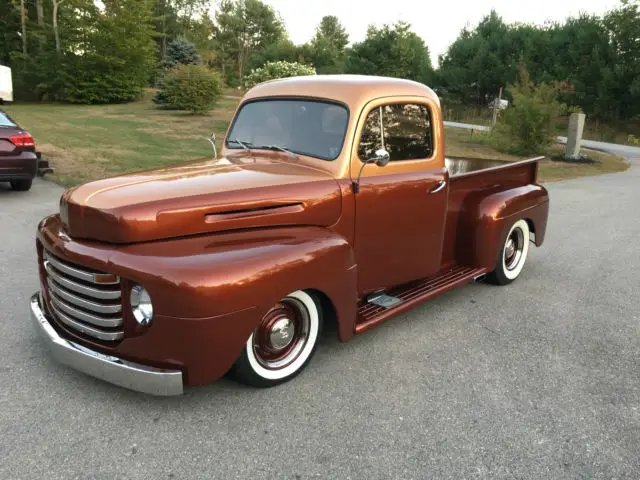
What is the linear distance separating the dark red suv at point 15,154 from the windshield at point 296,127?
5646mm

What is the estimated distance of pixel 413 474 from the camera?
2416 mm

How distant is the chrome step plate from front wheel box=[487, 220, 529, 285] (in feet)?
5.19

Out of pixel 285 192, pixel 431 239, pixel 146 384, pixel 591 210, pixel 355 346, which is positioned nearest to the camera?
pixel 146 384

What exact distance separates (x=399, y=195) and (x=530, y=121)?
14458 mm

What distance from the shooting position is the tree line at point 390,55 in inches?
1155

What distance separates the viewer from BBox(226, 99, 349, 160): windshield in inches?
138

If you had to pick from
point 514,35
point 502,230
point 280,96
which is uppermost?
point 514,35

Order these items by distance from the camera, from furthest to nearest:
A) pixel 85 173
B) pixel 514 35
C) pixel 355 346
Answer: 1. pixel 514 35
2. pixel 85 173
3. pixel 355 346

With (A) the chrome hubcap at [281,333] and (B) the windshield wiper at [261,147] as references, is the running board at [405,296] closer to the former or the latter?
(A) the chrome hubcap at [281,333]

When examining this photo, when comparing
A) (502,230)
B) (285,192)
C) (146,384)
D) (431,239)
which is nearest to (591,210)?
(502,230)

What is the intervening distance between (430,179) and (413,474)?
2168 mm

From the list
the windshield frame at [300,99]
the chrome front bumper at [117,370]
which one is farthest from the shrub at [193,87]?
the chrome front bumper at [117,370]

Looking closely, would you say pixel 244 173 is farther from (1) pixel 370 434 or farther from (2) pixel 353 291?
(1) pixel 370 434

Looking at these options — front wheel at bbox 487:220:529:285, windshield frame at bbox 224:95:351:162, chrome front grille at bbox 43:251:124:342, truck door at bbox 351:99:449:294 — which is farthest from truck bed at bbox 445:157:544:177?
chrome front grille at bbox 43:251:124:342
